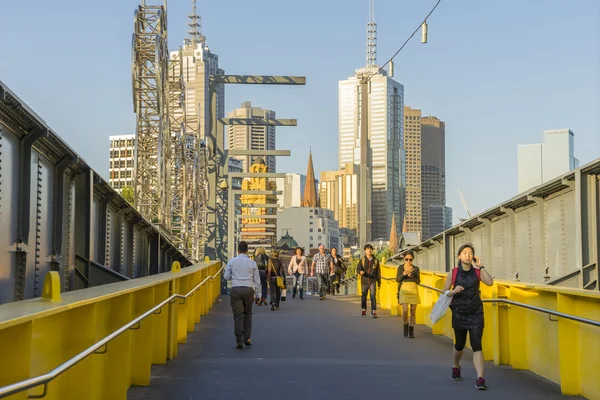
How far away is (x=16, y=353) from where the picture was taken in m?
5.21

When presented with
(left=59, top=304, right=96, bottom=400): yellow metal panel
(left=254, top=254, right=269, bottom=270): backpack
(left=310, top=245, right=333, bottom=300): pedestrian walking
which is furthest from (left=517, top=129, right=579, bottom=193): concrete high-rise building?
(left=59, top=304, right=96, bottom=400): yellow metal panel

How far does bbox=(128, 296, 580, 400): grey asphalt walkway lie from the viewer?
10.0m

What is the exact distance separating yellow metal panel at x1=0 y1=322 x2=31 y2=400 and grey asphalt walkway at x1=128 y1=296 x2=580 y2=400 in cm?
437

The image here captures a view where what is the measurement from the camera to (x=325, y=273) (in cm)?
2962

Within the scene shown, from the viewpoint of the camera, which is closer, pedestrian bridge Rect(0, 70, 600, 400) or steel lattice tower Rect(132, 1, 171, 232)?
pedestrian bridge Rect(0, 70, 600, 400)

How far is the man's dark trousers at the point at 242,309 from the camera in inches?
576

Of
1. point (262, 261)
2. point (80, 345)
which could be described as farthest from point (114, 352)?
point (262, 261)

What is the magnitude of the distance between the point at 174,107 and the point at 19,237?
44850mm

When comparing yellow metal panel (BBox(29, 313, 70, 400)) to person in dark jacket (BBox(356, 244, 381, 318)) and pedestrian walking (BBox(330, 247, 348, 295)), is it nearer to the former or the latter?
person in dark jacket (BBox(356, 244, 381, 318))

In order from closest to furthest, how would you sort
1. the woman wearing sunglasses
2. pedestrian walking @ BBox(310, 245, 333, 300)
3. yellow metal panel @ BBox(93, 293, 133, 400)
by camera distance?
yellow metal panel @ BBox(93, 293, 133, 400), the woman wearing sunglasses, pedestrian walking @ BBox(310, 245, 333, 300)

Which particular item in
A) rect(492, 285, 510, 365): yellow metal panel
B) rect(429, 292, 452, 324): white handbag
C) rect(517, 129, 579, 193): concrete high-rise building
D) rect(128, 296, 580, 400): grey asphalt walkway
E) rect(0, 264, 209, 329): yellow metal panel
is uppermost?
rect(517, 129, 579, 193): concrete high-rise building

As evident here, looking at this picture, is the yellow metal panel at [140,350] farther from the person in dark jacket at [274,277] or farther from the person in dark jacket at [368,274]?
the person in dark jacket at [274,277]

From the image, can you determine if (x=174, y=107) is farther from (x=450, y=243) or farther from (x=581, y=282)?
(x=581, y=282)

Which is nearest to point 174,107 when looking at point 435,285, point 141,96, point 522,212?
point 141,96
